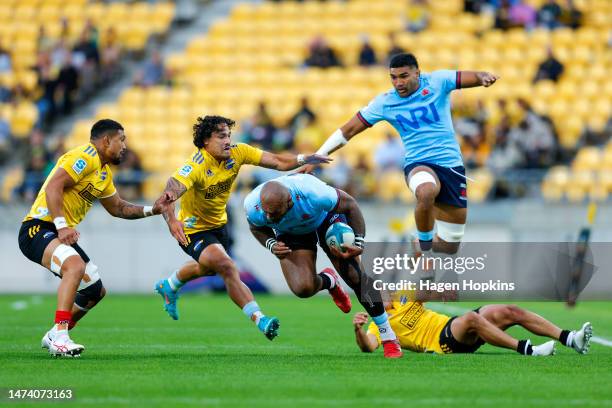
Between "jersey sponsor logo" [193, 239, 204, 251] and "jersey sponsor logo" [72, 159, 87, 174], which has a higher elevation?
"jersey sponsor logo" [72, 159, 87, 174]

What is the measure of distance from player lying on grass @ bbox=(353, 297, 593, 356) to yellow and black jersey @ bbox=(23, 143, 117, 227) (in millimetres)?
2813

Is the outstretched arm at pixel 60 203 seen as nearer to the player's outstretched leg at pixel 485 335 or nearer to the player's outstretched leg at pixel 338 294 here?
the player's outstretched leg at pixel 338 294

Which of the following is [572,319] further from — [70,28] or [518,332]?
[70,28]

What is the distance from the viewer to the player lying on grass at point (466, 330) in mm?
10086

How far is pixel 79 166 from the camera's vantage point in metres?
10.7

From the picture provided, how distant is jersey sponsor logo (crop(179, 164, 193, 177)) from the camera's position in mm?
11541

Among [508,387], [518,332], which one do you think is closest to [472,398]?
[508,387]

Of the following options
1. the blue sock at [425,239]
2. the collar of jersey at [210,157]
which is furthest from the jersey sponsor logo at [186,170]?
the blue sock at [425,239]

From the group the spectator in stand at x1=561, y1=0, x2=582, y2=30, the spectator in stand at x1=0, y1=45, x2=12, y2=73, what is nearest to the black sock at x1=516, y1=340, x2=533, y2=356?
the spectator in stand at x1=561, y1=0, x2=582, y2=30

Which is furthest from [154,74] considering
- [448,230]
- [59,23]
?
[448,230]

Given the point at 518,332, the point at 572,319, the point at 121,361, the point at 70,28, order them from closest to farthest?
the point at 121,361
the point at 518,332
the point at 572,319
the point at 70,28

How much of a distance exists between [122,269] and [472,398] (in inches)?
654

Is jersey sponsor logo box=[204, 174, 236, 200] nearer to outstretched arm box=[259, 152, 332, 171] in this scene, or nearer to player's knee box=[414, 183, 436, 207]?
outstretched arm box=[259, 152, 332, 171]

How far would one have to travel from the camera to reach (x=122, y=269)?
2361cm
